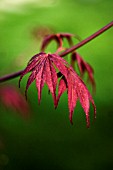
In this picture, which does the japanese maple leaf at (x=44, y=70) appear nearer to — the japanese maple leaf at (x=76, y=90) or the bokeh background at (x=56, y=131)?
the japanese maple leaf at (x=76, y=90)

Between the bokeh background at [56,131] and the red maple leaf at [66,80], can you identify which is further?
the bokeh background at [56,131]

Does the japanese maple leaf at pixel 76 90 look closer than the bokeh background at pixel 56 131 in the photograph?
Yes

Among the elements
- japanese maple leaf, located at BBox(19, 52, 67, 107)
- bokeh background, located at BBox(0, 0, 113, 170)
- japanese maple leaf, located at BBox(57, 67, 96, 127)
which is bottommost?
japanese maple leaf, located at BBox(57, 67, 96, 127)

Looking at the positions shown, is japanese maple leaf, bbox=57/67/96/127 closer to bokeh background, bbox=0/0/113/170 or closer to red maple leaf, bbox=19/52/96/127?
red maple leaf, bbox=19/52/96/127

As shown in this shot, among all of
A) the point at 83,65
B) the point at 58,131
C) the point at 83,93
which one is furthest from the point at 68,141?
the point at 83,93

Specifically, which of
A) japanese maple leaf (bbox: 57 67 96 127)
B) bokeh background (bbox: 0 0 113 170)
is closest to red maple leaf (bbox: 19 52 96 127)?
japanese maple leaf (bbox: 57 67 96 127)

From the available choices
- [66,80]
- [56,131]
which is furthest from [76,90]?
[56,131]

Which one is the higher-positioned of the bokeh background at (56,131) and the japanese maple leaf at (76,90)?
the bokeh background at (56,131)

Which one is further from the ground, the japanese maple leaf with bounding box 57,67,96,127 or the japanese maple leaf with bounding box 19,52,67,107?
the japanese maple leaf with bounding box 19,52,67,107

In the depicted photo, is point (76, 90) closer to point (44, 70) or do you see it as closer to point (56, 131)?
point (44, 70)

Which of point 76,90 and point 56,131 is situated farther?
point 56,131

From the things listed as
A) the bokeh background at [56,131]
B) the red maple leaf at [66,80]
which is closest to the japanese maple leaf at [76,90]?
the red maple leaf at [66,80]

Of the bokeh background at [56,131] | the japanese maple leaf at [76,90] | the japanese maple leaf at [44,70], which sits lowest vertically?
the japanese maple leaf at [76,90]

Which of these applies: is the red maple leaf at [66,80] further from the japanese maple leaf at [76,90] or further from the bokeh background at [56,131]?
the bokeh background at [56,131]
